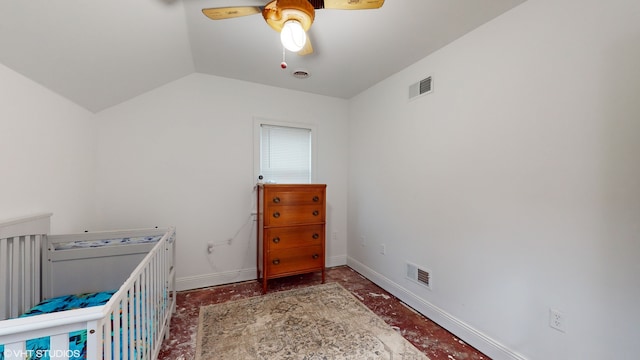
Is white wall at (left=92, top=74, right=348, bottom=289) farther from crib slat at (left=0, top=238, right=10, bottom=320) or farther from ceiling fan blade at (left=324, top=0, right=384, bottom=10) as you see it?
ceiling fan blade at (left=324, top=0, right=384, bottom=10)

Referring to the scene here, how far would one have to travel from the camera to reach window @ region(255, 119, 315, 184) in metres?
3.05

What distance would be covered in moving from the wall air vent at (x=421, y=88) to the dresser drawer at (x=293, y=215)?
1493 mm

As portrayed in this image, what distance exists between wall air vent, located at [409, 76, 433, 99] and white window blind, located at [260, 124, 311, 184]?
136 centimetres

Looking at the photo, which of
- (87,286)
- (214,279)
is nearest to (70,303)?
(87,286)

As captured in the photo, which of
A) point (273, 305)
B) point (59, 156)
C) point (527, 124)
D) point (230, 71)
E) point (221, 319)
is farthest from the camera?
point (230, 71)

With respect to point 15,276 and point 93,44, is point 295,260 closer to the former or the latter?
point 15,276

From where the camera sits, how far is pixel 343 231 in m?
3.51

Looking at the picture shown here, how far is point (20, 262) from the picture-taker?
1539mm

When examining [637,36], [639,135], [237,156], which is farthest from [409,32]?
[237,156]

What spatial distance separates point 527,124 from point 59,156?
3232 mm

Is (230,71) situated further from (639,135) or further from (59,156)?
(639,135)

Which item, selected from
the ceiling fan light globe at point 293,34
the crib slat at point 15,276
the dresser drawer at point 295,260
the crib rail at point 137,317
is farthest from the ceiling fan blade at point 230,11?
the dresser drawer at point 295,260

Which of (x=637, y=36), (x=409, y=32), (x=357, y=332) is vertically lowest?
(x=357, y=332)

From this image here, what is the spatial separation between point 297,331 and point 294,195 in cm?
126
